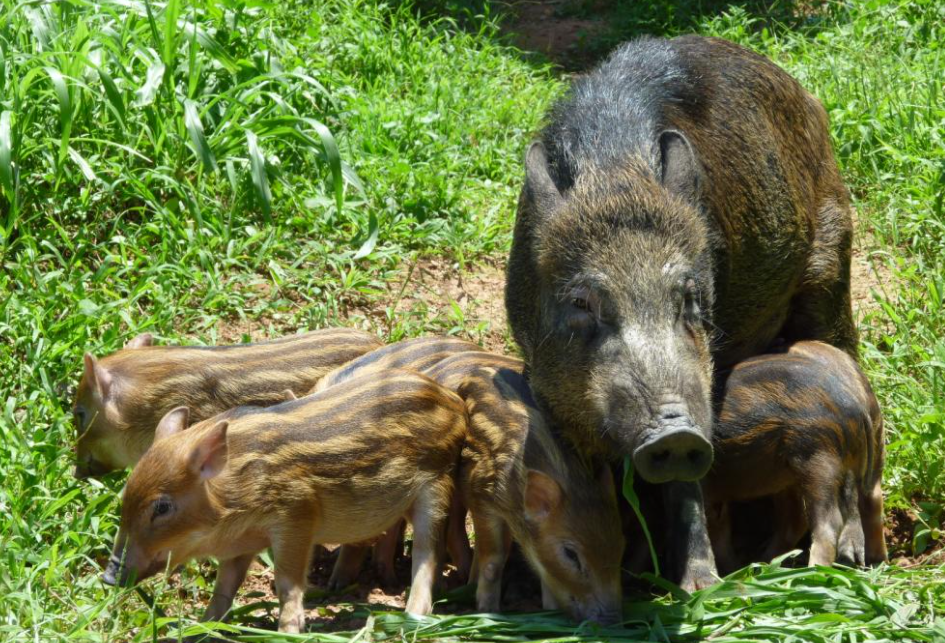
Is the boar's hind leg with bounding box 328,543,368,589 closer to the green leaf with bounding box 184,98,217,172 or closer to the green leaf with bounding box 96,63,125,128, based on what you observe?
the green leaf with bounding box 184,98,217,172

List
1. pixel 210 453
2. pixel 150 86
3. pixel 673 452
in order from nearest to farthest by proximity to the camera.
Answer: pixel 673 452 < pixel 210 453 < pixel 150 86

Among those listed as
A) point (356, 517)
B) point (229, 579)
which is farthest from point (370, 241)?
point (229, 579)

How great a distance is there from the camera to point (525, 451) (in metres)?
4.42

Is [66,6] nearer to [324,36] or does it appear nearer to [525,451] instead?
[324,36]

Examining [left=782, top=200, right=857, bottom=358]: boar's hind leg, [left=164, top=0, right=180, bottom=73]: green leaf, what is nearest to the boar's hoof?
[left=782, top=200, right=857, bottom=358]: boar's hind leg

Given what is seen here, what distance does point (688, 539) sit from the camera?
4543mm

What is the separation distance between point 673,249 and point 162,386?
197cm

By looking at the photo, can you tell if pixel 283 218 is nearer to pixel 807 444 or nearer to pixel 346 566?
pixel 346 566

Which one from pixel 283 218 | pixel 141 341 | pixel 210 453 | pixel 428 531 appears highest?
pixel 283 218

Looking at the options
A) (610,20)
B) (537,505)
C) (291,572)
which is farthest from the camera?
(610,20)

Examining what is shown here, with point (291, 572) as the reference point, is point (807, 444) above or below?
above

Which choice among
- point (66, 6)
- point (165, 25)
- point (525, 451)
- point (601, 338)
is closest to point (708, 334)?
point (601, 338)

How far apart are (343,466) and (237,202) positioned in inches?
92.4

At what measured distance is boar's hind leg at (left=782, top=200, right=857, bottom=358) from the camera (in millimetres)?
5484
